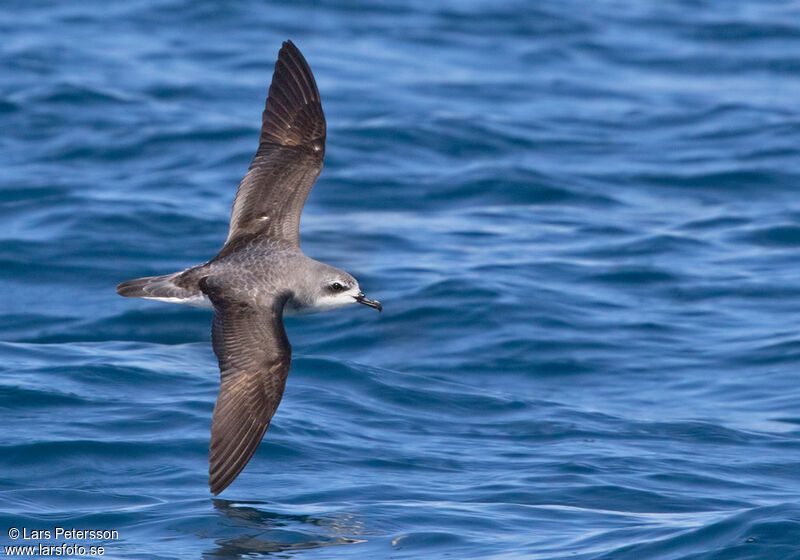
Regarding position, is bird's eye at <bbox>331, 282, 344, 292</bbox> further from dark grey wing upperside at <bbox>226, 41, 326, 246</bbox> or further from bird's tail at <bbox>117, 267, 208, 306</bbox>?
bird's tail at <bbox>117, 267, 208, 306</bbox>

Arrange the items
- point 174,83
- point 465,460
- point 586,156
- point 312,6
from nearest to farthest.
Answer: point 465,460, point 586,156, point 174,83, point 312,6

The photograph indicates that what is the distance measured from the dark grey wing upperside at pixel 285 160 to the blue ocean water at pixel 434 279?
1470mm

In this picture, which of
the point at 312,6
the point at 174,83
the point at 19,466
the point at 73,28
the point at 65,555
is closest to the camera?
the point at 65,555

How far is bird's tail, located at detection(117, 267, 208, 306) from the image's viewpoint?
7.82m

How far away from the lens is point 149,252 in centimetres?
1155

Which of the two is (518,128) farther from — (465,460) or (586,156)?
(465,460)

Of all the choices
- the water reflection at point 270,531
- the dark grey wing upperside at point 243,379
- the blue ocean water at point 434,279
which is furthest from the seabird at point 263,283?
the blue ocean water at point 434,279

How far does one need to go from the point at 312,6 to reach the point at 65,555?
14.3 metres

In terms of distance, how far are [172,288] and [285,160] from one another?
1.31 m

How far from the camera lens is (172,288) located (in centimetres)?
Answer: 786

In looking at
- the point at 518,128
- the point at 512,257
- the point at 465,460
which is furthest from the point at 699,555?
the point at 518,128

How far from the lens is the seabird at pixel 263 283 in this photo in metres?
7.11

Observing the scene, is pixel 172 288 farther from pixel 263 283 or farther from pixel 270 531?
pixel 270 531

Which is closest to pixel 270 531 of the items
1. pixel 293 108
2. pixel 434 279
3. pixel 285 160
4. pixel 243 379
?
pixel 243 379
